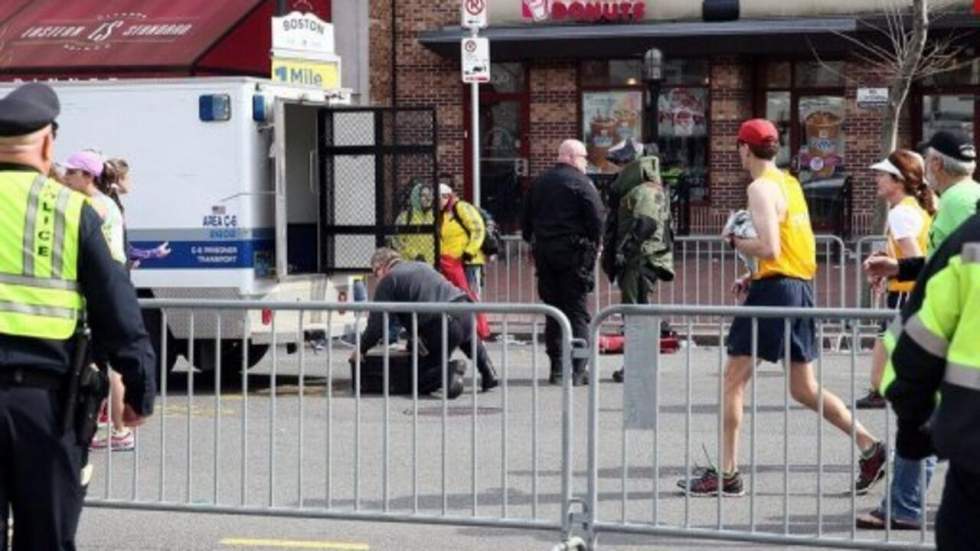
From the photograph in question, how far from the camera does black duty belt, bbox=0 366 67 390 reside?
6.03 meters

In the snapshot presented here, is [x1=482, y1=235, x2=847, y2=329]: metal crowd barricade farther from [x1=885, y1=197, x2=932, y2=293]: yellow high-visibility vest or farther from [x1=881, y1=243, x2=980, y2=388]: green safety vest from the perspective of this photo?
[x1=881, y1=243, x2=980, y2=388]: green safety vest

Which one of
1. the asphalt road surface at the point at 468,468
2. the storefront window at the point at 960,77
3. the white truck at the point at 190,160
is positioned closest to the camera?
the asphalt road surface at the point at 468,468

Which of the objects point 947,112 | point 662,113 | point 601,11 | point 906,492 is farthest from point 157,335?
point 947,112

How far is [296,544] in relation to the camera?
9711 mm

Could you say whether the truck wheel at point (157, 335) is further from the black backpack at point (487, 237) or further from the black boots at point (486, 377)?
the black backpack at point (487, 237)

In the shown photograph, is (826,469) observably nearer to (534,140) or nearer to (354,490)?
(354,490)

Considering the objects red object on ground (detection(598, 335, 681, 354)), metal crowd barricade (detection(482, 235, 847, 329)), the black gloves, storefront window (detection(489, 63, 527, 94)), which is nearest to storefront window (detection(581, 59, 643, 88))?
storefront window (detection(489, 63, 527, 94))

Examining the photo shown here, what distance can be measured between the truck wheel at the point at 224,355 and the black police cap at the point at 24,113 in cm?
370

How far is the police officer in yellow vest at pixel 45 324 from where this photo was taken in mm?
6031

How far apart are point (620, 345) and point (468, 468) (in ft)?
12.3

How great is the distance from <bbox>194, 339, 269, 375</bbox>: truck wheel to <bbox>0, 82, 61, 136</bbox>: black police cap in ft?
12.1

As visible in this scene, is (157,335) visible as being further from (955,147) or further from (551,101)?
(551,101)

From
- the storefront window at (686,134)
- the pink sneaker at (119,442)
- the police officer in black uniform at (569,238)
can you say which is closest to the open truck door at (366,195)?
the police officer in black uniform at (569,238)

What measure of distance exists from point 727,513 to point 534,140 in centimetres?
2433
